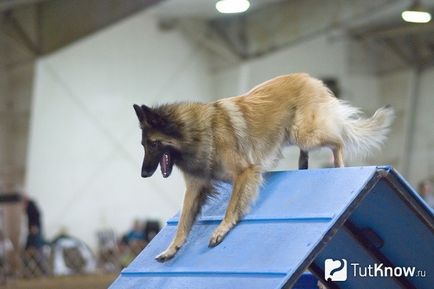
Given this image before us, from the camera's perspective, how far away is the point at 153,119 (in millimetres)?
4488

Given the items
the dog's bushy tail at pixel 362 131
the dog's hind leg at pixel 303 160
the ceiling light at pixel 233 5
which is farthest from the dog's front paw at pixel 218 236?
the ceiling light at pixel 233 5

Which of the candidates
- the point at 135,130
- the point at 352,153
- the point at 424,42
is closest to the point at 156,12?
the point at 135,130

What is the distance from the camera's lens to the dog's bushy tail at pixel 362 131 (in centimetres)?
518

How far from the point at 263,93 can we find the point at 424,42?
1167 cm

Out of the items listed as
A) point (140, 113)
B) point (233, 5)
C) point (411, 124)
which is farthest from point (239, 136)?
point (411, 124)

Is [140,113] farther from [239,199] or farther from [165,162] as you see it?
[239,199]

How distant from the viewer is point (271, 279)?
3.91m

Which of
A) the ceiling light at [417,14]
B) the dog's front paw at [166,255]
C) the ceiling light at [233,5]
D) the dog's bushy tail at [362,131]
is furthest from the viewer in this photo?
the ceiling light at [417,14]

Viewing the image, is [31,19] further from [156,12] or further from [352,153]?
[352,153]

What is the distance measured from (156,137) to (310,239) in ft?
3.26

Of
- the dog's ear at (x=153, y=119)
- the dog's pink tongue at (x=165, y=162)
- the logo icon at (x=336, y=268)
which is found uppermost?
the dog's ear at (x=153, y=119)

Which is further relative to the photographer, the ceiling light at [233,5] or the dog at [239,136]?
the ceiling light at [233,5]

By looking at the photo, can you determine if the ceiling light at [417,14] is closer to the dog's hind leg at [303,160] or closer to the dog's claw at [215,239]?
the dog's hind leg at [303,160]

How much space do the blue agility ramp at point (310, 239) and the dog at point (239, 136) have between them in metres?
0.11
